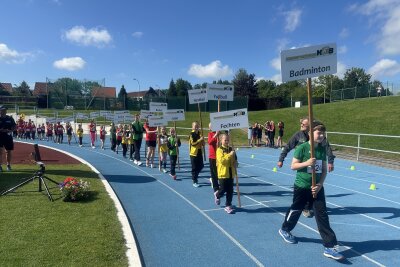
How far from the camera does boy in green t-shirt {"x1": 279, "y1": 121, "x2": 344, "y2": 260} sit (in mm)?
5191

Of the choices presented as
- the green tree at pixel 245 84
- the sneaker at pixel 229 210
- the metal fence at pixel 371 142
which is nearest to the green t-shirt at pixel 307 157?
the sneaker at pixel 229 210

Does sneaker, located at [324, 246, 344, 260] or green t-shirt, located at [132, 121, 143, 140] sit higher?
green t-shirt, located at [132, 121, 143, 140]

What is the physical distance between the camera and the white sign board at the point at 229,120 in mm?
8016

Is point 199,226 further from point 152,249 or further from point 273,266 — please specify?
point 273,266

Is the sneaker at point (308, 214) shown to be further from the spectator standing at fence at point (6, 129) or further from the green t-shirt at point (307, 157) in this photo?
the spectator standing at fence at point (6, 129)

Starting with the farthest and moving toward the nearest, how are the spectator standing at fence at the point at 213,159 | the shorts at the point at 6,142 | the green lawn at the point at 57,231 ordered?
the shorts at the point at 6,142 → the spectator standing at fence at the point at 213,159 → the green lawn at the point at 57,231

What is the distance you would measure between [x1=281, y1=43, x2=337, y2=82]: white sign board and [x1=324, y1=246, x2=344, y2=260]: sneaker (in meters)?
2.69

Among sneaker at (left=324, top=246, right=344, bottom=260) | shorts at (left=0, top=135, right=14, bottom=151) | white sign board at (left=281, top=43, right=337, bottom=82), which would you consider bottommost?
sneaker at (left=324, top=246, right=344, bottom=260)

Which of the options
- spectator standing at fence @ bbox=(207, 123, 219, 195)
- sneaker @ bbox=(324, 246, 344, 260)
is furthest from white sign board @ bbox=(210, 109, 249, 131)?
sneaker @ bbox=(324, 246, 344, 260)

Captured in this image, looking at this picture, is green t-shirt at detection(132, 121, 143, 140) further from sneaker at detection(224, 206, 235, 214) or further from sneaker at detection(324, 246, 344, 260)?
sneaker at detection(324, 246, 344, 260)

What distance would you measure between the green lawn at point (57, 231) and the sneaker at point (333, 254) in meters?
3.01

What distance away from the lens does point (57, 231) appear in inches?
228

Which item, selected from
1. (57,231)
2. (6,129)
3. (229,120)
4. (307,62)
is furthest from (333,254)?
(6,129)

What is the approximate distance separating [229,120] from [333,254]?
150 inches
